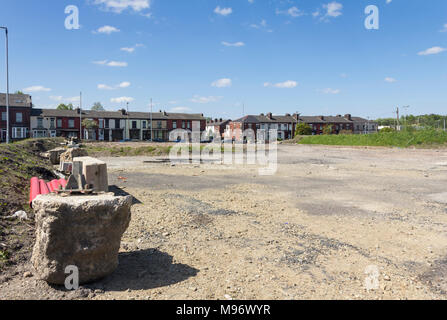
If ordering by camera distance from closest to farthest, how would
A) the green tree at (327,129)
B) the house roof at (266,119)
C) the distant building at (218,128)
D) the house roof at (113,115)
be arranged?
the house roof at (113,115)
the house roof at (266,119)
the green tree at (327,129)
the distant building at (218,128)

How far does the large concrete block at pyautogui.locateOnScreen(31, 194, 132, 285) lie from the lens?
164 inches

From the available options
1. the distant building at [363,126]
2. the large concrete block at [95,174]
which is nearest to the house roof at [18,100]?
the large concrete block at [95,174]

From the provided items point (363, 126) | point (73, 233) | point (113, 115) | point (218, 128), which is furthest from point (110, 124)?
point (363, 126)

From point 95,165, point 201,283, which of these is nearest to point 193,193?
point 95,165

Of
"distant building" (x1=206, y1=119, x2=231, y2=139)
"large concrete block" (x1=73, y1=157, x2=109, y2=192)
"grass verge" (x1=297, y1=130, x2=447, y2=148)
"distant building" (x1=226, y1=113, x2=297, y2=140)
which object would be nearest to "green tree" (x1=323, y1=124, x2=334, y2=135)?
"distant building" (x1=226, y1=113, x2=297, y2=140)

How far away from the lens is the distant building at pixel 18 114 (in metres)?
56.9

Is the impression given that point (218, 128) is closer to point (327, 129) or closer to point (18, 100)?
point (327, 129)

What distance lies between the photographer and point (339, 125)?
101 m

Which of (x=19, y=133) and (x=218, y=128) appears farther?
(x=218, y=128)

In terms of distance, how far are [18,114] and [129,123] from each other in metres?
23.0

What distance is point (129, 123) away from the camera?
7562 cm

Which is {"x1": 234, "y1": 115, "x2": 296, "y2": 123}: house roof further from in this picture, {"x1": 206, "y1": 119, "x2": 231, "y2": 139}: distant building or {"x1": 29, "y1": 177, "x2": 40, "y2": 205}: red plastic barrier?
{"x1": 29, "y1": 177, "x2": 40, "y2": 205}: red plastic barrier

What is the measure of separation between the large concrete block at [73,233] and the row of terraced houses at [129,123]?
56606mm

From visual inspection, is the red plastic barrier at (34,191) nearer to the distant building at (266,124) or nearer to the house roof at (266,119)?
the distant building at (266,124)
